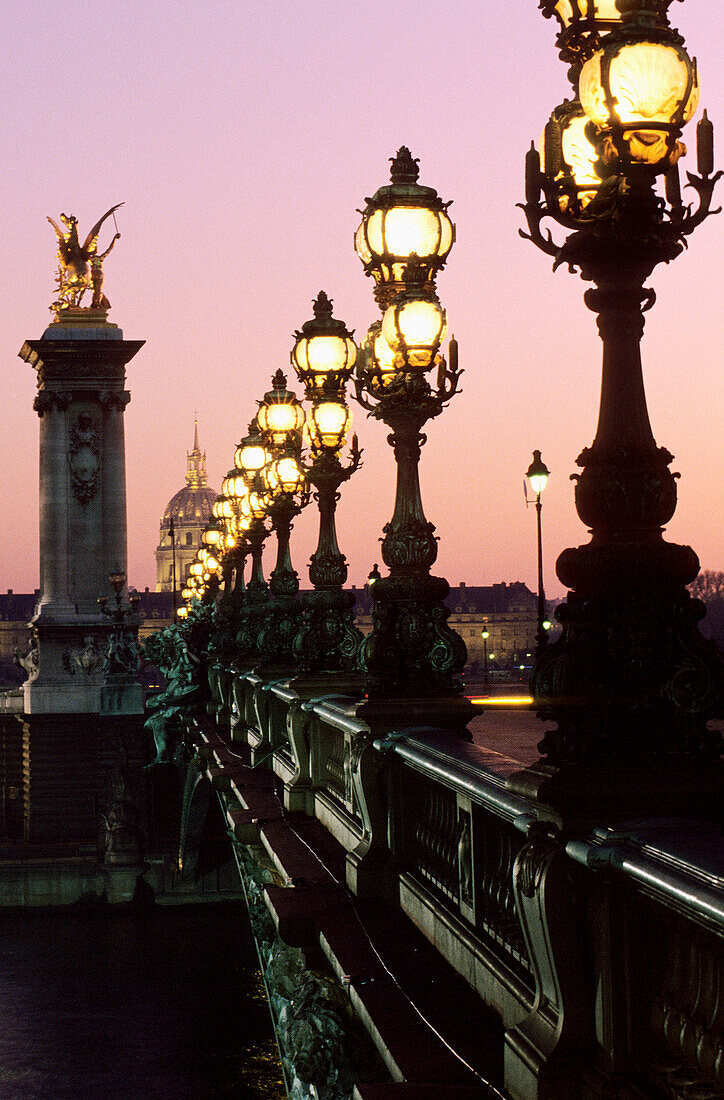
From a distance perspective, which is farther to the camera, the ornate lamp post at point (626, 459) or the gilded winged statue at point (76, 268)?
the gilded winged statue at point (76, 268)

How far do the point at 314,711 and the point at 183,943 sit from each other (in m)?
36.8

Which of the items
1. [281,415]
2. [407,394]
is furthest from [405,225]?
[281,415]

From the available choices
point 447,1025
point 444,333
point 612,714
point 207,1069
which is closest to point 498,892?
point 447,1025

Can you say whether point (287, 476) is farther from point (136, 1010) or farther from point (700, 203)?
point (136, 1010)

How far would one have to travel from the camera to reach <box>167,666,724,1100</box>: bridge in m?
5.32

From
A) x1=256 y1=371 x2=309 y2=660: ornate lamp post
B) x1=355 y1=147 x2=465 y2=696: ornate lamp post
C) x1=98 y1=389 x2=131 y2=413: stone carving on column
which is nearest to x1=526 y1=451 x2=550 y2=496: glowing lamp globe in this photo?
x1=256 y1=371 x2=309 y2=660: ornate lamp post

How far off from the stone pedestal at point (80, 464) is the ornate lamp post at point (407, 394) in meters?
72.7

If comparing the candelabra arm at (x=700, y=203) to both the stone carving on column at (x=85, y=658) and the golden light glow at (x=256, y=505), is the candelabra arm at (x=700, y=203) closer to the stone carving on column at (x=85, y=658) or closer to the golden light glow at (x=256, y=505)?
the golden light glow at (x=256, y=505)

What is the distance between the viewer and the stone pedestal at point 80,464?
8525 cm

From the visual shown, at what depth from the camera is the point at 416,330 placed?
484 inches

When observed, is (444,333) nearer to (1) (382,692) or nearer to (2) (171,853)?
(1) (382,692)

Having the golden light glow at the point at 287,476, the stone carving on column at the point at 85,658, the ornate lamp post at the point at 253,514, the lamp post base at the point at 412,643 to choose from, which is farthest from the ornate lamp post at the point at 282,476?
the stone carving on column at the point at 85,658

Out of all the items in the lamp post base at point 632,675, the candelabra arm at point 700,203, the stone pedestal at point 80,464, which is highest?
the stone pedestal at point 80,464

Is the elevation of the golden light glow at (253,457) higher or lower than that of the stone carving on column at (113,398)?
lower
